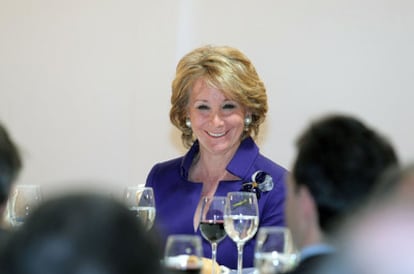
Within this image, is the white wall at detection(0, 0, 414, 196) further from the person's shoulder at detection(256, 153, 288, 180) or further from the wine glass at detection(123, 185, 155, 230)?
the wine glass at detection(123, 185, 155, 230)

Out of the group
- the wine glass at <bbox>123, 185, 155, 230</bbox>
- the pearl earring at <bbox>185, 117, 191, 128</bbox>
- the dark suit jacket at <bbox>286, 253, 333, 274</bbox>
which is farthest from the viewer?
the pearl earring at <bbox>185, 117, 191, 128</bbox>

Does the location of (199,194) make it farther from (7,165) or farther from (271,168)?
(7,165)

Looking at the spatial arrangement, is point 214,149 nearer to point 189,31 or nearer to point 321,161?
point 189,31

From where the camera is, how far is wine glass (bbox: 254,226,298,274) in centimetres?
149

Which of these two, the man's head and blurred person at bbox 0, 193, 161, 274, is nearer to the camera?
blurred person at bbox 0, 193, 161, 274

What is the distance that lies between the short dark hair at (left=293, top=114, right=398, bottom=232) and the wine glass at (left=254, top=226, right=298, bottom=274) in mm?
95

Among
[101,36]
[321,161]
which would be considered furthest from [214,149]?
[321,161]

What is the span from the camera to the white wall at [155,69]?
353 cm

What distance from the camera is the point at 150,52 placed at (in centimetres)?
376

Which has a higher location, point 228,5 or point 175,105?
point 228,5

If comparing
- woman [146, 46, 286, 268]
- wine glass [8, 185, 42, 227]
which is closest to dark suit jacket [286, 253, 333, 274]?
wine glass [8, 185, 42, 227]

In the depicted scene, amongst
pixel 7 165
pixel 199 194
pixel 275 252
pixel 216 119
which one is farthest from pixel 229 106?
pixel 7 165

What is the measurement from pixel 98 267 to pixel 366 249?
1.24 ft

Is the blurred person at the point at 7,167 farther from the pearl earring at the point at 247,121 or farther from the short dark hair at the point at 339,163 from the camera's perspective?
the pearl earring at the point at 247,121
